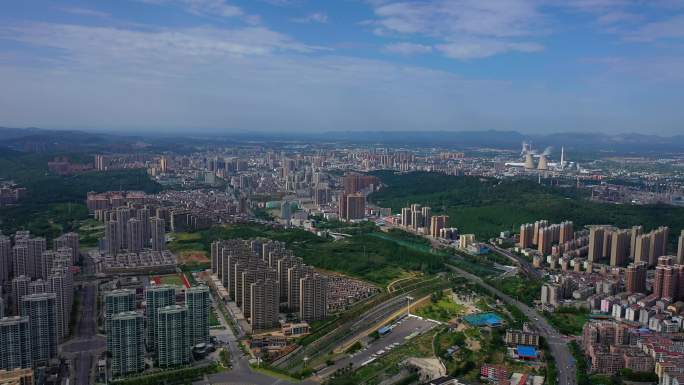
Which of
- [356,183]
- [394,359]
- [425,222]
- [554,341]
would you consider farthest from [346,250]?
[356,183]

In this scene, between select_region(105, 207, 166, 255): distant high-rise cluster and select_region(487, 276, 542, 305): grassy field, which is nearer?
select_region(487, 276, 542, 305): grassy field

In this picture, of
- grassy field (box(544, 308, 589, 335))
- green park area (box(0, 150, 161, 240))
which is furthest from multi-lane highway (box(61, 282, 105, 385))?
grassy field (box(544, 308, 589, 335))

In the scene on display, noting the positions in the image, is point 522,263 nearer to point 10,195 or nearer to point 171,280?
point 171,280

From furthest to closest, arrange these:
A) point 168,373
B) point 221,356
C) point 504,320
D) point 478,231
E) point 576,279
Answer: point 478,231 < point 576,279 < point 504,320 < point 221,356 < point 168,373

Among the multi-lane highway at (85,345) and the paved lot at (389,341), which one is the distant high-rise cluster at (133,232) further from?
the paved lot at (389,341)

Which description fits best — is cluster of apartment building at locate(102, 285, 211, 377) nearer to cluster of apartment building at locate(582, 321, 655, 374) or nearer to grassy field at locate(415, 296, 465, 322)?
grassy field at locate(415, 296, 465, 322)

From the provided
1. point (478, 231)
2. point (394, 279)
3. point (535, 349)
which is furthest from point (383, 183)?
point (535, 349)

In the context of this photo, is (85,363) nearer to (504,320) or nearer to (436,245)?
(504,320)
